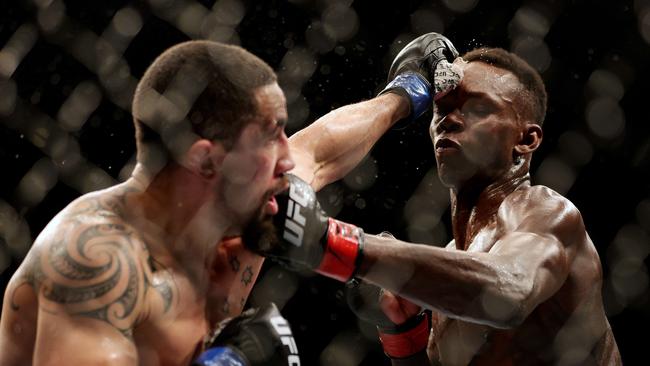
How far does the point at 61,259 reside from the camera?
1.34m

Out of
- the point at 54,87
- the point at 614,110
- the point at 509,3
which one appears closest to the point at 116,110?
the point at 54,87

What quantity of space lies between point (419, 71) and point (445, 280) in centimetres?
88

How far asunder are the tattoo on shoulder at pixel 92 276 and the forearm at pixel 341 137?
2.28ft

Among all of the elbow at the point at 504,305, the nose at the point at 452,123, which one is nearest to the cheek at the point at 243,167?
the elbow at the point at 504,305

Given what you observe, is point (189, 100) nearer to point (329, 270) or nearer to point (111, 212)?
point (111, 212)

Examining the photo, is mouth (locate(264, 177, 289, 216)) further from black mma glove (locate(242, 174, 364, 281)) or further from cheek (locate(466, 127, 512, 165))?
cheek (locate(466, 127, 512, 165))

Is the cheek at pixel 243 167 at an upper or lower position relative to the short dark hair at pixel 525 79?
upper

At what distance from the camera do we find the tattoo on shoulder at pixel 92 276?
51.7 inches

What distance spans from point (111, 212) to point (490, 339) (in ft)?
3.47

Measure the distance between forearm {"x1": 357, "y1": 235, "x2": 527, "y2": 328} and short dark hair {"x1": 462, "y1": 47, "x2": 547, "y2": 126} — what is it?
0.74 m

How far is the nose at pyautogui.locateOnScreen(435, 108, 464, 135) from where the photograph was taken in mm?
2203

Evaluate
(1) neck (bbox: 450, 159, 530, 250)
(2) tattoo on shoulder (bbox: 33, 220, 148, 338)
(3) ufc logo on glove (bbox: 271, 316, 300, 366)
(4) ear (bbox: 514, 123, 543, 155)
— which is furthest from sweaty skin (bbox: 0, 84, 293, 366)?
(4) ear (bbox: 514, 123, 543, 155)

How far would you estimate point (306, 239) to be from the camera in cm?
158

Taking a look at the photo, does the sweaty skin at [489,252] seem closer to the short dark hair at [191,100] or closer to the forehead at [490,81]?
the forehead at [490,81]
